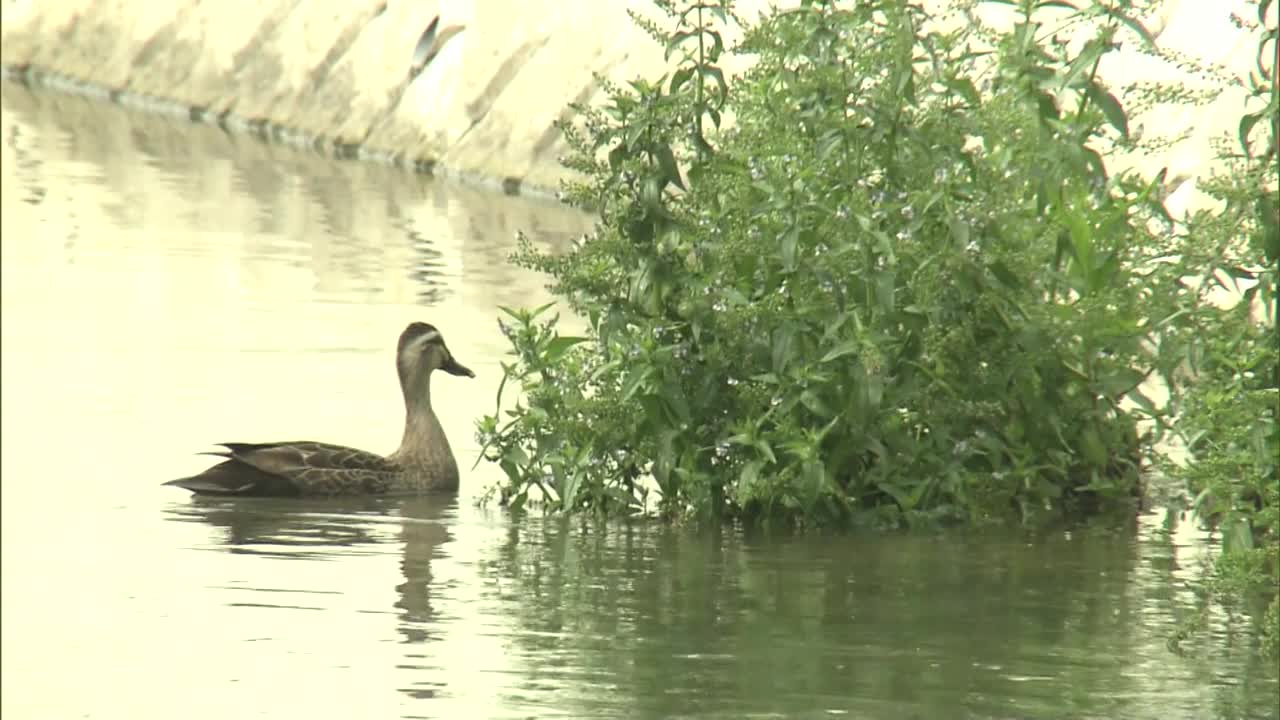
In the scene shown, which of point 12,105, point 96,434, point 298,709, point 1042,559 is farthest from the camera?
point 12,105

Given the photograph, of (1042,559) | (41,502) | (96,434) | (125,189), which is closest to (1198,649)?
(1042,559)

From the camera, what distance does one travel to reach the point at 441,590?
11734 mm

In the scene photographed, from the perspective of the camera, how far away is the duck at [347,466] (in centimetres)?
1409

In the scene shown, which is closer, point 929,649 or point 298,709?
point 298,709

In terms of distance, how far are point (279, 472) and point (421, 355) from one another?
149 cm

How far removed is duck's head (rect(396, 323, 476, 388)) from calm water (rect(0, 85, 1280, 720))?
550 mm

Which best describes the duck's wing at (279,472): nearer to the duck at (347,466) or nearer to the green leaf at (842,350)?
the duck at (347,466)

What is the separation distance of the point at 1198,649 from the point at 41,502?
5449 millimetres

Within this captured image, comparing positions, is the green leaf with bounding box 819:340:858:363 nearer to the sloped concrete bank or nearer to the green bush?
the green bush

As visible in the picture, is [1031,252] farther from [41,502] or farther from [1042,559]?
[41,502]

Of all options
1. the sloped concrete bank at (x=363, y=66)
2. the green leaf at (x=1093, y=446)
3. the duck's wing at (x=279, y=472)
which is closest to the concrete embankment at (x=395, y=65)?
the sloped concrete bank at (x=363, y=66)

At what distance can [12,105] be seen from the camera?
38656 mm

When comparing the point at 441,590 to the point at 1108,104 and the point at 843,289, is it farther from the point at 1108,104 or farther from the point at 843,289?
the point at 1108,104

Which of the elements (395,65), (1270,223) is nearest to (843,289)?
(1270,223)
